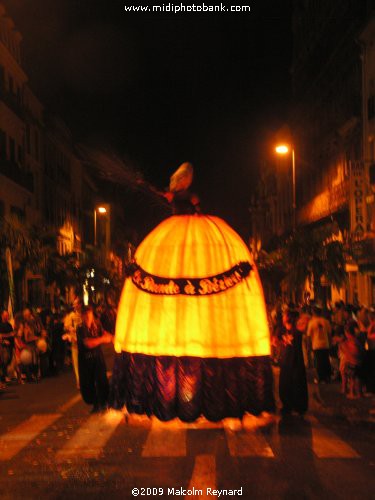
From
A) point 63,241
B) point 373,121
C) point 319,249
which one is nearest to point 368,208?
point 373,121

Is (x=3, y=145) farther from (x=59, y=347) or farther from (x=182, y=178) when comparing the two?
(x=182, y=178)

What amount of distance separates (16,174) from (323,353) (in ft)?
86.8

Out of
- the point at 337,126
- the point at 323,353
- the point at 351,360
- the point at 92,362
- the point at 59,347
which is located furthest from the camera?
the point at 337,126

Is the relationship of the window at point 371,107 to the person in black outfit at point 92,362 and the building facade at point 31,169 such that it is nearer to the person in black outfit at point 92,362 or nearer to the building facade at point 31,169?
the building facade at point 31,169

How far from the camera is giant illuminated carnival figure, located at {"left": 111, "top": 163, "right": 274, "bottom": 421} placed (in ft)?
33.7

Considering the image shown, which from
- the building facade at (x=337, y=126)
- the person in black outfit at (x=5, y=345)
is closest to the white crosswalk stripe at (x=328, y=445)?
the person in black outfit at (x=5, y=345)

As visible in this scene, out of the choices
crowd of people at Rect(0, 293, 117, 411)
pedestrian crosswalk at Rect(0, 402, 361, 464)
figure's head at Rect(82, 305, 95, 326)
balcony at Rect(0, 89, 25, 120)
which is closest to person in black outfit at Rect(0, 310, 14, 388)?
crowd of people at Rect(0, 293, 117, 411)

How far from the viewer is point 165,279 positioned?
1034 centimetres

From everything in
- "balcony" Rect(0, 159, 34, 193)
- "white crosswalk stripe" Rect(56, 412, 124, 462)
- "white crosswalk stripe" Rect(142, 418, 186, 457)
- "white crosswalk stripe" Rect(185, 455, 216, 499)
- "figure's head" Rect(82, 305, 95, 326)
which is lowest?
"white crosswalk stripe" Rect(56, 412, 124, 462)

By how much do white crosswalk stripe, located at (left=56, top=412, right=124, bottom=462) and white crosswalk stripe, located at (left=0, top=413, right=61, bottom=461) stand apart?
1.88 feet

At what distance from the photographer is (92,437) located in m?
10.8

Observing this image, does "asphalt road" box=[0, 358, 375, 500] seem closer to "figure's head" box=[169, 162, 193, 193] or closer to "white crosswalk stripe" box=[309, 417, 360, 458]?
"white crosswalk stripe" box=[309, 417, 360, 458]

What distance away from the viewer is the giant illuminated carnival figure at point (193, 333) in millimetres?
→ 10266

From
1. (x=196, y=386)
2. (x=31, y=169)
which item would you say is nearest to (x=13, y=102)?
(x=31, y=169)
